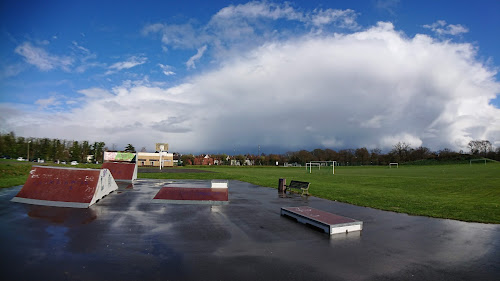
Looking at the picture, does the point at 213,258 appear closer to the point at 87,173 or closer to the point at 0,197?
the point at 87,173

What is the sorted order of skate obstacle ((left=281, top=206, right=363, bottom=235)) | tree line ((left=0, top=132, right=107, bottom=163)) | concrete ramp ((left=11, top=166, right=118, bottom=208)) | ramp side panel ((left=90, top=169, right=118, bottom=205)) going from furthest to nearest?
tree line ((left=0, top=132, right=107, bottom=163))
ramp side panel ((left=90, top=169, right=118, bottom=205))
concrete ramp ((left=11, top=166, right=118, bottom=208))
skate obstacle ((left=281, top=206, right=363, bottom=235))

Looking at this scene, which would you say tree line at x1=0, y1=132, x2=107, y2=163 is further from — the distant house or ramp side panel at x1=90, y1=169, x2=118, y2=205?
ramp side panel at x1=90, y1=169, x2=118, y2=205

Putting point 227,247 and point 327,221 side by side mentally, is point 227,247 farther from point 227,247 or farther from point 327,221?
point 327,221

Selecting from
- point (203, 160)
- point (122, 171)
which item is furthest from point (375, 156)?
point (122, 171)

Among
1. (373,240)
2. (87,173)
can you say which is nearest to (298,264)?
(373,240)

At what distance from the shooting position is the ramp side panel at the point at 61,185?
40.6 feet

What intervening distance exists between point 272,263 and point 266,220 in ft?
14.6

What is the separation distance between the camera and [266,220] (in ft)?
34.5

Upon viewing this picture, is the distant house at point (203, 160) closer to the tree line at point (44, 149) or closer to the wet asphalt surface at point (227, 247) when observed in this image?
the tree line at point (44, 149)

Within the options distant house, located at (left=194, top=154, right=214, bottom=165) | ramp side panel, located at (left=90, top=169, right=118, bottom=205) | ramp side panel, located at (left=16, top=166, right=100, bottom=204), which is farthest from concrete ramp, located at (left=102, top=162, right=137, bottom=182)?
distant house, located at (left=194, top=154, right=214, bottom=165)

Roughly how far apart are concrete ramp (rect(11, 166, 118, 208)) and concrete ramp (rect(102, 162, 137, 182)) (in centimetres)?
1200

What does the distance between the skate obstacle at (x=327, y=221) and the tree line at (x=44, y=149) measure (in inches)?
3844

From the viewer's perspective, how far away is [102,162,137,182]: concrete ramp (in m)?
25.4

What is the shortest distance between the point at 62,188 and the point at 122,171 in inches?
531
